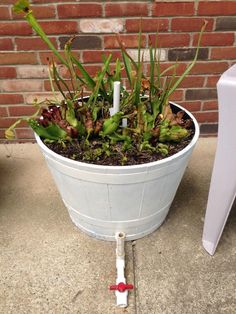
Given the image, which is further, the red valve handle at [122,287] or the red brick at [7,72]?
the red brick at [7,72]

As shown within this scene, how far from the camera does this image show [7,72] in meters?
1.91

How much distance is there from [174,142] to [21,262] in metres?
0.77

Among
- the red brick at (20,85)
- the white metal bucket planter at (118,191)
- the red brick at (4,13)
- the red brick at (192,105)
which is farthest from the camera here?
the red brick at (192,105)

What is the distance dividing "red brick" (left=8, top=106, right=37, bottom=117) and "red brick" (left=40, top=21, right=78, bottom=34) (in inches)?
18.7

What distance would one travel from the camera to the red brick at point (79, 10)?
Result: 1.74 metres

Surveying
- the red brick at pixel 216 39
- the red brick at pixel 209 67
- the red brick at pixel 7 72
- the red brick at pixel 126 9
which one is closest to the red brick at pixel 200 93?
the red brick at pixel 209 67

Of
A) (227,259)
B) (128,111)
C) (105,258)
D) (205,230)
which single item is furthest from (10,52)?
(227,259)

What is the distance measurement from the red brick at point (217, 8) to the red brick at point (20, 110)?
111 centimetres

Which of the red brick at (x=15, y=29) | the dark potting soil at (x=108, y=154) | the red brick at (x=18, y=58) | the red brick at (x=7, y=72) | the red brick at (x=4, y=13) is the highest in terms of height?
the red brick at (x=4, y=13)

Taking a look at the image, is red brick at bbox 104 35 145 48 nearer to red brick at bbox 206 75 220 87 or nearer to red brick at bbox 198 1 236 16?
red brick at bbox 198 1 236 16

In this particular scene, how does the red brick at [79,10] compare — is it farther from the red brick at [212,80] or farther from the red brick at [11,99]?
the red brick at [212,80]

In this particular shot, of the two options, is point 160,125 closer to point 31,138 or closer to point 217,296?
point 217,296

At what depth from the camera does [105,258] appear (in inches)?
53.5

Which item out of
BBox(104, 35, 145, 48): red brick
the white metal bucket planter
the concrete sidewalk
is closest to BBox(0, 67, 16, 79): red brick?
BBox(104, 35, 145, 48): red brick
